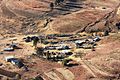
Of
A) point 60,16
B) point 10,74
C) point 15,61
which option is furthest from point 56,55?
point 60,16

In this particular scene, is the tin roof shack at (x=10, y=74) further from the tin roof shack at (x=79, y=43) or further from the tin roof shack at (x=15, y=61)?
the tin roof shack at (x=79, y=43)

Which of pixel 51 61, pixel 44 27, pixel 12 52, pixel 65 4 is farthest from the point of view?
pixel 65 4

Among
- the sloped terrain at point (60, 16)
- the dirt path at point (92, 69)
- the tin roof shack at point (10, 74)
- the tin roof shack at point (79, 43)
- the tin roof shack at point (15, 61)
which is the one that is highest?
the sloped terrain at point (60, 16)

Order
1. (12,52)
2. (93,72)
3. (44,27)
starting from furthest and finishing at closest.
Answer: (44,27), (12,52), (93,72)

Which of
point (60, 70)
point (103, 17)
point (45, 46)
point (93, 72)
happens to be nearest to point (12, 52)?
point (45, 46)

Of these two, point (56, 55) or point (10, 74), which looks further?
point (56, 55)

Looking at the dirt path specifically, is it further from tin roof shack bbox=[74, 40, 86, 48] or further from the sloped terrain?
the sloped terrain

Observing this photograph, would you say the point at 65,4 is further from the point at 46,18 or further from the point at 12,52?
the point at 12,52

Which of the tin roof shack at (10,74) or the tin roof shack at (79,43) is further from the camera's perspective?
the tin roof shack at (79,43)

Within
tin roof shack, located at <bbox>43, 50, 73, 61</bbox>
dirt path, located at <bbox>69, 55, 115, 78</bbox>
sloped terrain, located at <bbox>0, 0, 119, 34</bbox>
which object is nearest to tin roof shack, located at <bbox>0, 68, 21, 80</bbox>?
tin roof shack, located at <bbox>43, 50, 73, 61</bbox>

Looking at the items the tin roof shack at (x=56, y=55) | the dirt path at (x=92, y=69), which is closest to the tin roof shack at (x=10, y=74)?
the tin roof shack at (x=56, y=55)

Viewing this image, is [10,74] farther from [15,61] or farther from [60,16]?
[60,16]
